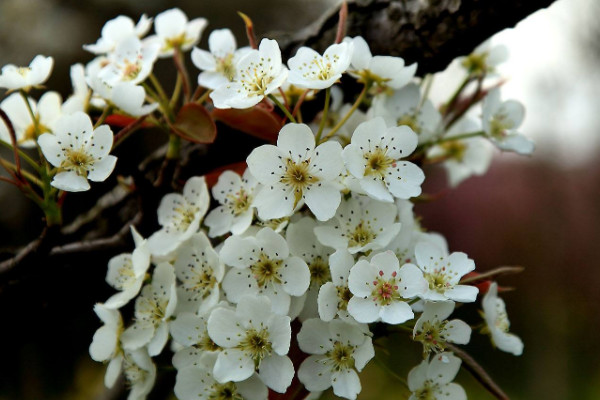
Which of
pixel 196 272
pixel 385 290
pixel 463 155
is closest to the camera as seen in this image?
pixel 385 290

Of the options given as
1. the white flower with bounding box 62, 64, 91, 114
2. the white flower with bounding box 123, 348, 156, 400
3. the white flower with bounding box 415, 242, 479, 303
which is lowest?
the white flower with bounding box 123, 348, 156, 400

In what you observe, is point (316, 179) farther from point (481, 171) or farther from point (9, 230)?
point (9, 230)

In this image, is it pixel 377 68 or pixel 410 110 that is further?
pixel 410 110

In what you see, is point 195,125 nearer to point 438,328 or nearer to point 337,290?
point 337,290

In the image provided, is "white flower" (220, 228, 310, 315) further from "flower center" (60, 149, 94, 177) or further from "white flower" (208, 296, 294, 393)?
"flower center" (60, 149, 94, 177)

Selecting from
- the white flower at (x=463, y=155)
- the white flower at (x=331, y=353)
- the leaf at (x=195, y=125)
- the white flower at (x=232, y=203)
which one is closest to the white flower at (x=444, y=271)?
the white flower at (x=331, y=353)

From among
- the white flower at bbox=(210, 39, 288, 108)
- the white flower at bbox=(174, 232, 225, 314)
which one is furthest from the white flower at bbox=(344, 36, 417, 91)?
the white flower at bbox=(174, 232, 225, 314)

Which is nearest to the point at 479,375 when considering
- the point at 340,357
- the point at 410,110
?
the point at 340,357
